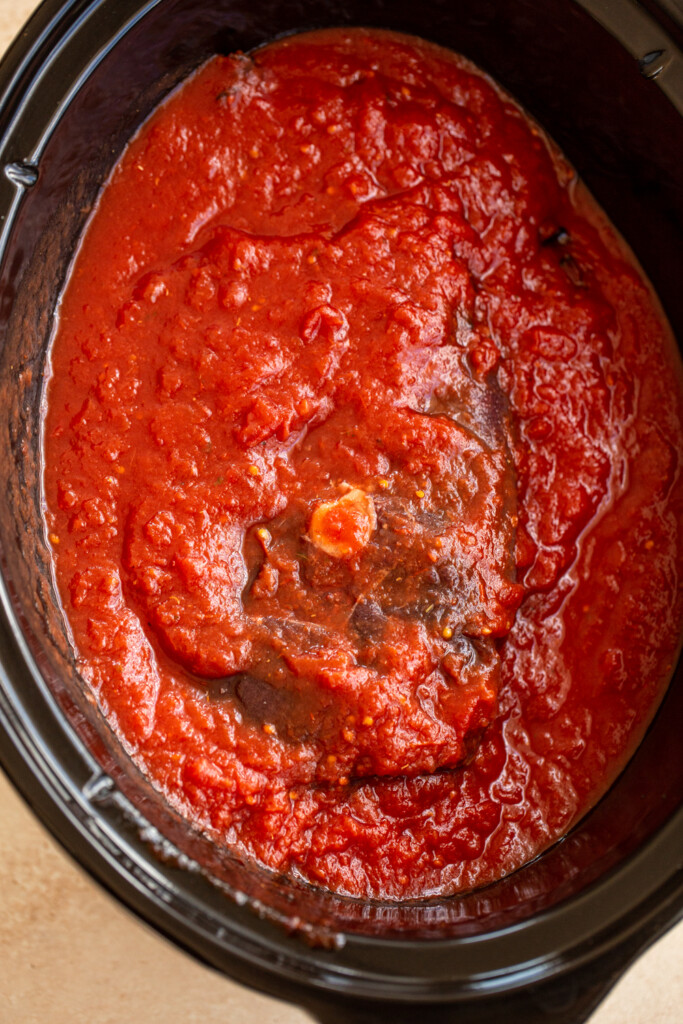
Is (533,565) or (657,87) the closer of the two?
(657,87)

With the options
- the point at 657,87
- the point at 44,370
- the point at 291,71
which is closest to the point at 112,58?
the point at 291,71

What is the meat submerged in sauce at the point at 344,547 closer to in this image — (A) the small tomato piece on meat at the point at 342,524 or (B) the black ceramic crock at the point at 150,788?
(A) the small tomato piece on meat at the point at 342,524

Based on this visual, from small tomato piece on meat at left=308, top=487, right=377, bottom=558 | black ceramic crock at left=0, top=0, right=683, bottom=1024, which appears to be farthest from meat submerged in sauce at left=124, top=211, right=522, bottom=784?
black ceramic crock at left=0, top=0, right=683, bottom=1024

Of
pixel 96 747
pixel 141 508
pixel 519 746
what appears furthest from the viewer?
pixel 519 746

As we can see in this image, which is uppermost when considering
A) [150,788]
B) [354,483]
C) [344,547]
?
[354,483]

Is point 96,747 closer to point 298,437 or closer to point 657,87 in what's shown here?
point 298,437

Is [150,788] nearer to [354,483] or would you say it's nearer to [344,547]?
[344,547]

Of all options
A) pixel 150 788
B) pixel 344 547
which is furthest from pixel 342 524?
pixel 150 788
